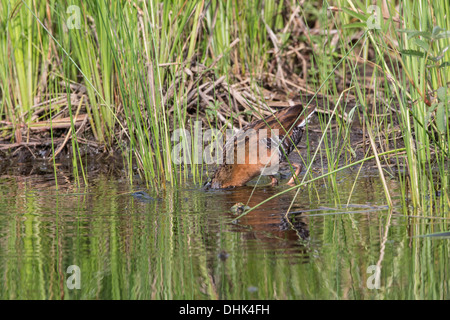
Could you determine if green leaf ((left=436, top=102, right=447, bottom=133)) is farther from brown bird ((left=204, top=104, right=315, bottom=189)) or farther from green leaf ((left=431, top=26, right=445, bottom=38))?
brown bird ((left=204, top=104, right=315, bottom=189))

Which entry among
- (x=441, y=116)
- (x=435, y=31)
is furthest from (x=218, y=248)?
(x=435, y=31)

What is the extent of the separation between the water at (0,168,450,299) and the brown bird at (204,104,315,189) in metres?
0.67

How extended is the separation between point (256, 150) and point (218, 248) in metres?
2.47

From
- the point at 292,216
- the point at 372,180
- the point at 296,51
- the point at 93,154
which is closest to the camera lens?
the point at 292,216

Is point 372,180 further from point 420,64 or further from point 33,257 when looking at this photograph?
point 33,257

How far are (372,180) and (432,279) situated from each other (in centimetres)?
229

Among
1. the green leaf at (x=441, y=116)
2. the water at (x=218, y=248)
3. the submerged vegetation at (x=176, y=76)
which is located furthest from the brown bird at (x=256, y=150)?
the green leaf at (x=441, y=116)

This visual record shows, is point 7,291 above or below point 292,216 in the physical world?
below

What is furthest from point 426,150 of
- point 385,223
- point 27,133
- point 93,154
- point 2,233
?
point 27,133

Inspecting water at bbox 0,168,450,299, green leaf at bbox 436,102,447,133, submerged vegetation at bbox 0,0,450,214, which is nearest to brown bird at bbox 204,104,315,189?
submerged vegetation at bbox 0,0,450,214

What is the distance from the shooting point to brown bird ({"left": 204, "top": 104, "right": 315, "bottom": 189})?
556cm

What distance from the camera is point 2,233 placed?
3914mm

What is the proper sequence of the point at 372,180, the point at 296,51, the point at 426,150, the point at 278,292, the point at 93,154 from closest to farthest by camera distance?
the point at 278,292
the point at 426,150
the point at 372,180
the point at 93,154
the point at 296,51

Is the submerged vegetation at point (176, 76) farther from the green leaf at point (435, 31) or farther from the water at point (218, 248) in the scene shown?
the green leaf at point (435, 31)
